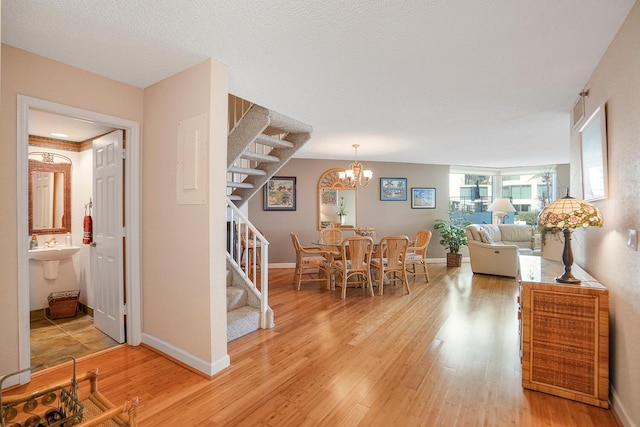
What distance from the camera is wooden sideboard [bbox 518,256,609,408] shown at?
1974mm

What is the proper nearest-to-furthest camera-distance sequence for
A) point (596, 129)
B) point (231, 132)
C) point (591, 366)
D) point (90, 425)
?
point (90, 425) → point (591, 366) → point (596, 129) → point (231, 132)

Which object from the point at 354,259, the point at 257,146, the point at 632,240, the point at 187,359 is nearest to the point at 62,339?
the point at 187,359

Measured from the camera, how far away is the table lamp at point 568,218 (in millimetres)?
2010

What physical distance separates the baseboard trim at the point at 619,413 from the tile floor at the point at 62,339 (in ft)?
12.8

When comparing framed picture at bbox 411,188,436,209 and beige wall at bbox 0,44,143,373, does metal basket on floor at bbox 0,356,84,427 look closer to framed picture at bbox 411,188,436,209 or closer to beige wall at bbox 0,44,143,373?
beige wall at bbox 0,44,143,373

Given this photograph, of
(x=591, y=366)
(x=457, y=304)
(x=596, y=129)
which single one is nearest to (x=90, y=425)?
(x=591, y=366)

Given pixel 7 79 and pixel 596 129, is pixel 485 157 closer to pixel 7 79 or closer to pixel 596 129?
pixel 596 129

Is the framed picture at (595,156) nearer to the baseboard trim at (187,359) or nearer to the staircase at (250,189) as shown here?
the staircase at (250,189)

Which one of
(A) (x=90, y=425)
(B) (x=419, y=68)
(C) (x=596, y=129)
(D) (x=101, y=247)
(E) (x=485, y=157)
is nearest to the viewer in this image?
(A) (x=90, y=425)

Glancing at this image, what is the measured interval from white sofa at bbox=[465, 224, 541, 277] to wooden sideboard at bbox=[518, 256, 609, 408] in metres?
3.89

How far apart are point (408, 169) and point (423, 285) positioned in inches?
129

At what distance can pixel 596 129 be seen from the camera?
231 centimetres

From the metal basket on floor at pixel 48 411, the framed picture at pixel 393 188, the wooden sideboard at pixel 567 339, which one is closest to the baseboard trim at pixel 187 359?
the metal basket on floor at pixel 48 411

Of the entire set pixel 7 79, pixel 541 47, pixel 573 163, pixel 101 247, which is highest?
pixel 541 47
